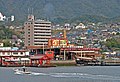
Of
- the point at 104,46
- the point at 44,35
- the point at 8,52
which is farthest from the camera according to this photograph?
the point at 104,46

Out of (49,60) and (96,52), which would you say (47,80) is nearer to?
(49,60)

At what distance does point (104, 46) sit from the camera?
17350 centimetres

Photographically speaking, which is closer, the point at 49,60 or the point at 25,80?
the point at 25,80

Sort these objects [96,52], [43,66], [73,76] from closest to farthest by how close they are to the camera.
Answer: [73,76] → [43,66] → [96,52]

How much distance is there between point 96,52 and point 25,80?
63.8m

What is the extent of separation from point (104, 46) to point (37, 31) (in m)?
28.0

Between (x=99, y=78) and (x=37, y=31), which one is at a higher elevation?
(x=37, y=31)

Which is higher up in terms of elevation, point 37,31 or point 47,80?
point 37,31

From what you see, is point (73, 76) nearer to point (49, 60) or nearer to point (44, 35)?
point (49, 60)

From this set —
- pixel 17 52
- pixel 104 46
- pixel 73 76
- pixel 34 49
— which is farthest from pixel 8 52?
pixel 104 46

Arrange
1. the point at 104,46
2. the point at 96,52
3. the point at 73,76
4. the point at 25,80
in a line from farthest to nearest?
the point at 104,46, the point at 96,52, the point at 73,76, the point at 25,80

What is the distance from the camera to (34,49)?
14012 cm

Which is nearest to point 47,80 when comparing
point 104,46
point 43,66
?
point 43,66

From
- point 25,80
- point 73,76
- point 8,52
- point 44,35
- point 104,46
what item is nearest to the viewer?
point 25,80
